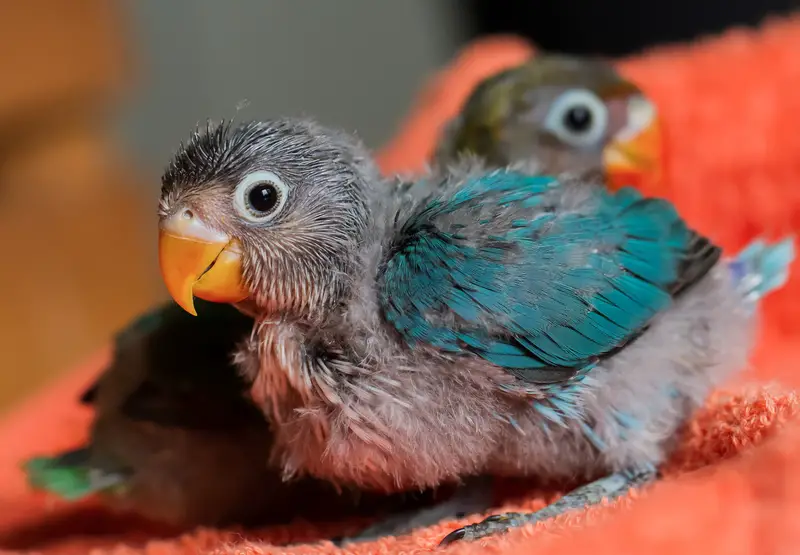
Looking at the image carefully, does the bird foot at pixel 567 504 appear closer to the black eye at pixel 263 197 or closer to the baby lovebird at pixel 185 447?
the baby lovebird at pixel 185 447

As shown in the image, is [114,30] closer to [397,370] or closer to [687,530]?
[397,370]

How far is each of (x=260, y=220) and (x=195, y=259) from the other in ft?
0.21

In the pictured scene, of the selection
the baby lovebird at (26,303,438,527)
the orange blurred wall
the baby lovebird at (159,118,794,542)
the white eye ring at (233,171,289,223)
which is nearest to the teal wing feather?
the baby lovebird at (159,118,794,542)

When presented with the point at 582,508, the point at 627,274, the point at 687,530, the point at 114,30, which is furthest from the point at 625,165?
the point at 114,30

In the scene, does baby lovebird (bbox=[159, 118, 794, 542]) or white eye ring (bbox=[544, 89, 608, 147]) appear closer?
baby lovebird (bbox=[159, 118, 794, 542])

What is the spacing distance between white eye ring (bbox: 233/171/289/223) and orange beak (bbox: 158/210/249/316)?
0.03 m

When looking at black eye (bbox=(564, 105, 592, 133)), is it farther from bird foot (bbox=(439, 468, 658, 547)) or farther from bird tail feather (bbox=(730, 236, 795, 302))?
bird foot (bbox=(439, 468, 658, 547))

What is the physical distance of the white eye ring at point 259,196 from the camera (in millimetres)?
642

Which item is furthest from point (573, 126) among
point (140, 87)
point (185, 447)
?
point (140, 87)

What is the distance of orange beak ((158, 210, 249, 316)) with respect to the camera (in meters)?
0.64

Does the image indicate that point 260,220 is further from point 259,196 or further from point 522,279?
point 522,279

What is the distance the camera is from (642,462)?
76 centimetres

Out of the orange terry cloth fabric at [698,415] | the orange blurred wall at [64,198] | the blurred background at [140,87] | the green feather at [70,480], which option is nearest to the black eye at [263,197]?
the orange terry cloth fabric at [698,415]

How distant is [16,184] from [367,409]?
5.96ft
